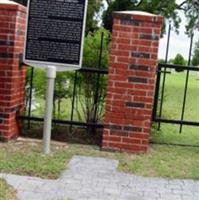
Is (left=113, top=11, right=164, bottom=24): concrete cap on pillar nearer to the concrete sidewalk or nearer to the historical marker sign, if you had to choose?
the historical marker sign

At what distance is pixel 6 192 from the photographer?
4984mm

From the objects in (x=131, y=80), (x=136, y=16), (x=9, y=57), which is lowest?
(x=131, y=80)

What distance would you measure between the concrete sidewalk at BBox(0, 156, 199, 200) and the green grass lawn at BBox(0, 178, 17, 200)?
0.22 ft

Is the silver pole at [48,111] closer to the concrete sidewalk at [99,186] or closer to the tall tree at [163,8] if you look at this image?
the concrete sidewalk at [99,186]

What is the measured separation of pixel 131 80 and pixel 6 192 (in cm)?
248

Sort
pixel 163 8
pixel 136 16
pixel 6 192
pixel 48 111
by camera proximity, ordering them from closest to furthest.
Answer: pixel 6 192
pixel 48 111
pixel 136 16
pixel 163 8

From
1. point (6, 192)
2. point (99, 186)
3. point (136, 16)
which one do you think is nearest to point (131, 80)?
point (136, 16)

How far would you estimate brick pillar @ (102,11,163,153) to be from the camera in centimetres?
677

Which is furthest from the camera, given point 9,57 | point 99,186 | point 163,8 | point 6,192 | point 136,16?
point 163,8

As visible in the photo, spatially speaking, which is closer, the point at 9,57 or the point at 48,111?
the point at 48,111

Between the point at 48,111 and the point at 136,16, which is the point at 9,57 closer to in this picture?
the point at 48,111

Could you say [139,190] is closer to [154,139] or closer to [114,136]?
[114,136]

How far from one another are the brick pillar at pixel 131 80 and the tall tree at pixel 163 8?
20.1 meters

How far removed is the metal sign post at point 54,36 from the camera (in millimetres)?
6609
